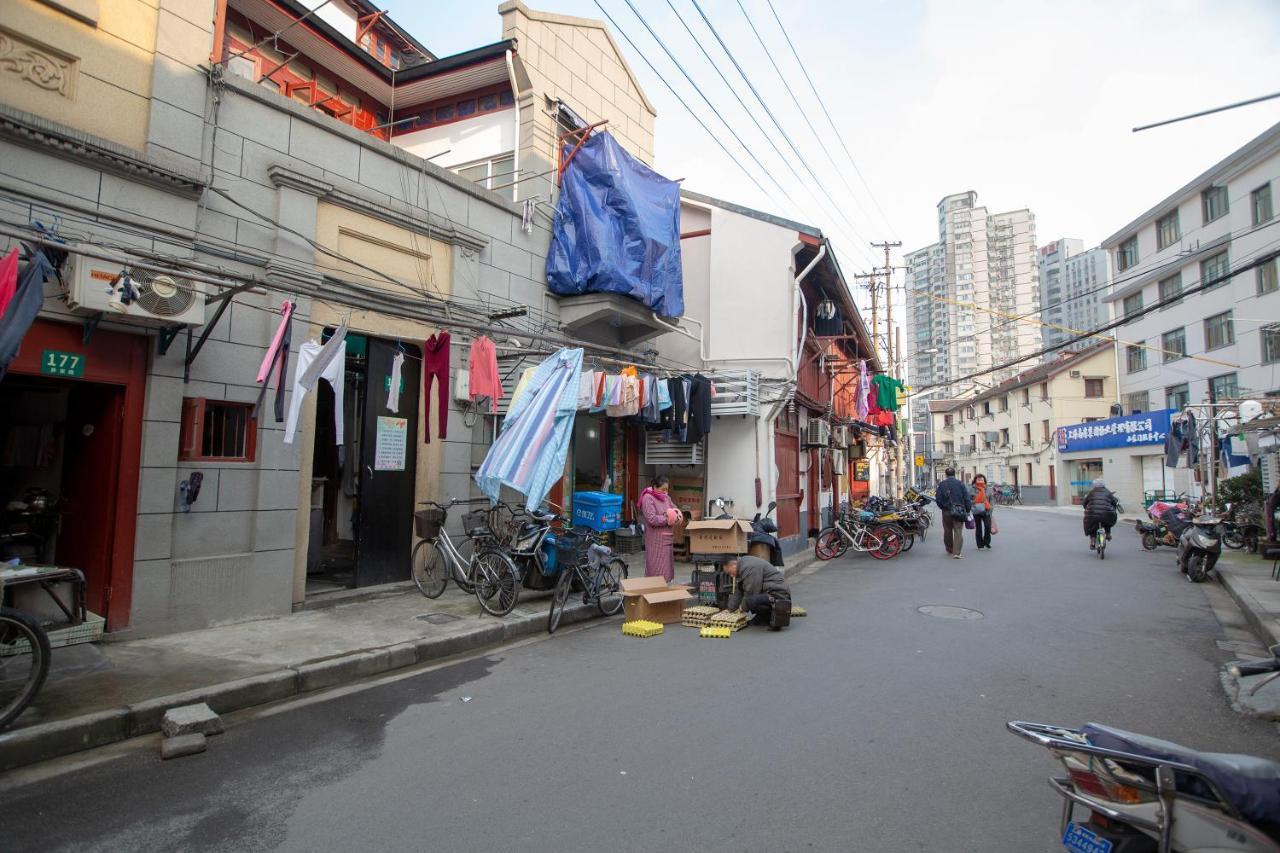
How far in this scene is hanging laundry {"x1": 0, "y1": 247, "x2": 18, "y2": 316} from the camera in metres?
4.82

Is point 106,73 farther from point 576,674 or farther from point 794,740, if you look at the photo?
point 794,740

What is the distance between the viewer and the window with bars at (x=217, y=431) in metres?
7.00

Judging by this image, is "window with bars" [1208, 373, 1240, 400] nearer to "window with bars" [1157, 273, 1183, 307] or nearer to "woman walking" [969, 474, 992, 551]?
"window with bars" [1157, 273, 1183, 307]

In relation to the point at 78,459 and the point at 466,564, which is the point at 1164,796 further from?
the point at 78,459

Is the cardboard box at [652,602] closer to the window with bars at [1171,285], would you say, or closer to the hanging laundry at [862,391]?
the hanging laundry at [862,391]

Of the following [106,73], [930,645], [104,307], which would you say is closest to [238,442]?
[104,307]

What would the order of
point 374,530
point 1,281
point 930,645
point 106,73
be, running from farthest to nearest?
point 374,530
point 930,645
point 106,73
point 1,281

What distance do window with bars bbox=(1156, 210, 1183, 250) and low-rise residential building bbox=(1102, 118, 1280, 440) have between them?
0.05 m

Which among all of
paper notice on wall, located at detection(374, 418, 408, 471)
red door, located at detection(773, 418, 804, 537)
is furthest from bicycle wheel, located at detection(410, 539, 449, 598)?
red door, located at detection(773, 418, 804, 537)

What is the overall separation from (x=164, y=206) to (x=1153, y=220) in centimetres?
4179

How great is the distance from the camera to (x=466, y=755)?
4.31 meters

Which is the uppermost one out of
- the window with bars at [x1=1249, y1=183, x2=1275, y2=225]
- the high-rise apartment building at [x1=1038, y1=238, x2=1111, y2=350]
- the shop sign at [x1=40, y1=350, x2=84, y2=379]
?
the high-rise apartment building at [x1=1038, y1=238, x2=1111, y2=350]

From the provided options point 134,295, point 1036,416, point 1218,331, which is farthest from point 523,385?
point 1036,416

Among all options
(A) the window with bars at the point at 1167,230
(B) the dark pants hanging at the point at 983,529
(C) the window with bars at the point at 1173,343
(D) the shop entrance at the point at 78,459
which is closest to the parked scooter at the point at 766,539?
(B) the dark pants hanging at the point at 983,529
